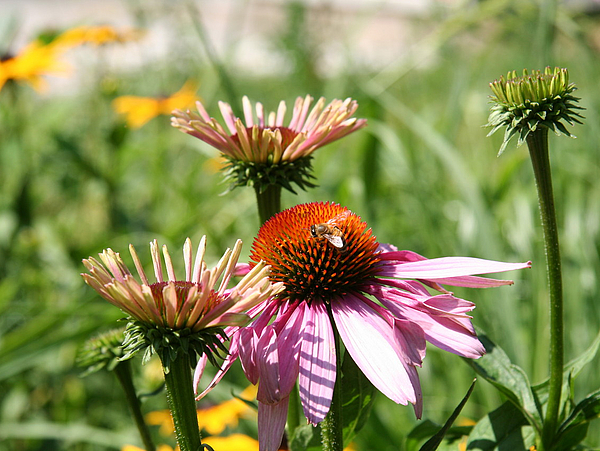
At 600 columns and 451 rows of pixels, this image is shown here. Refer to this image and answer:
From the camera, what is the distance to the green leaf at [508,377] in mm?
474

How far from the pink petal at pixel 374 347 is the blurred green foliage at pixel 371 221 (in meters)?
0.36

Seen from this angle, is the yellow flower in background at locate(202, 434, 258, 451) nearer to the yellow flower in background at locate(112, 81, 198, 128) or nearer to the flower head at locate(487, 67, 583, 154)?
the flower head at locate(487, 67, 583, 154)

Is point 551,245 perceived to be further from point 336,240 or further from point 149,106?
point 149,106

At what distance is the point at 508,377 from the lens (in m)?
0.50

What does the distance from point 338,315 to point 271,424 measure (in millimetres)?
91

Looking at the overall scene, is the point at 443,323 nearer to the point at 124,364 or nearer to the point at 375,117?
the point at 124,364

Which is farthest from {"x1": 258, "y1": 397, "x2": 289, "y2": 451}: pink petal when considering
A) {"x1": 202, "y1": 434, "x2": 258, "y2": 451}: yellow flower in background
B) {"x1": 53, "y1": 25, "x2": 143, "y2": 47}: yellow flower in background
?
{"x1": 53, "y1": 25, "x2": 143, "y2": 47}: yellow flower in background

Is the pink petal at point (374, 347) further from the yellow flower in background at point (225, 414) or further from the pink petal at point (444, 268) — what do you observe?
the yellow flower in background at point (225, 414)

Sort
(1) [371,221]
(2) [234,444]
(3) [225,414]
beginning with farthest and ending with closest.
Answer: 1. (1) [371,221]
2. (3) [225,414]
3. (2) [234,444]

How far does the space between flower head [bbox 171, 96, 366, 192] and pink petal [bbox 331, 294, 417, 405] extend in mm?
139

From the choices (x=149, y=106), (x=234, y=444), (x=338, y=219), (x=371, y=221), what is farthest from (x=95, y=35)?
(x=338, y=219)

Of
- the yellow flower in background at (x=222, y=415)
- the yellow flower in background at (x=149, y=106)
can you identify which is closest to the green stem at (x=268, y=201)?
the yellow flower in background at (x=222, y=415)

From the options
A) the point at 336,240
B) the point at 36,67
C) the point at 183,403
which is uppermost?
the point at 36,67

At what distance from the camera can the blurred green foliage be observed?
1.03 metres
